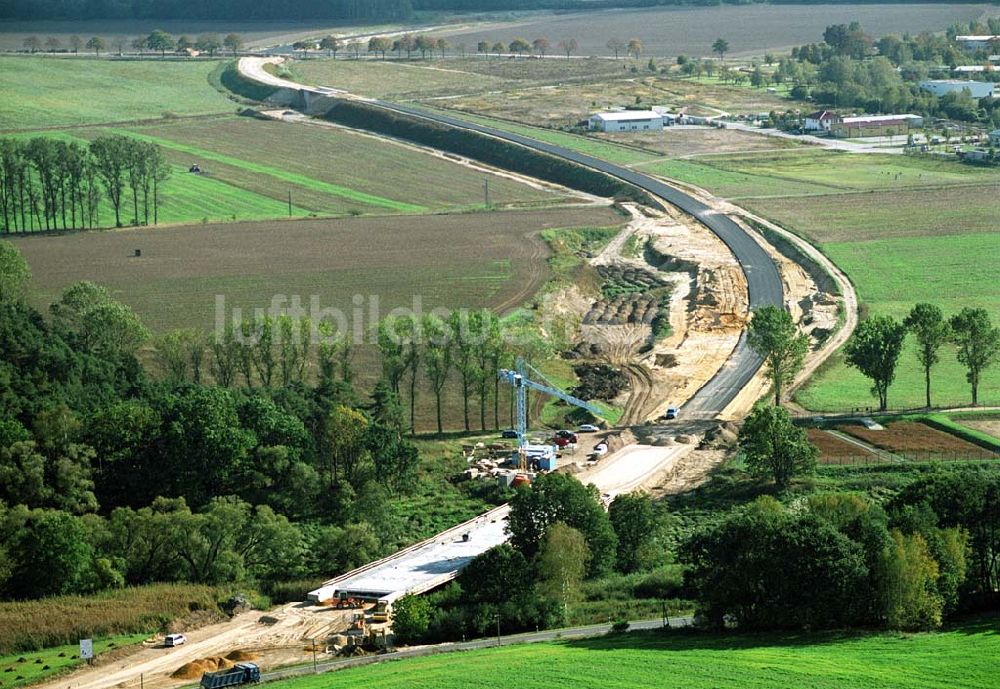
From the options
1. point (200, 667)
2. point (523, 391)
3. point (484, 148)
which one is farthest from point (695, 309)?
point (484, 148)

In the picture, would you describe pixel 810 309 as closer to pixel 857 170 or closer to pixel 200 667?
pixel 857 170

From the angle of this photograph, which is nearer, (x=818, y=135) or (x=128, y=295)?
(x=128, y=295)

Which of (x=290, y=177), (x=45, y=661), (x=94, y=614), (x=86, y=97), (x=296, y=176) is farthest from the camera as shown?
(x=86, y=97)

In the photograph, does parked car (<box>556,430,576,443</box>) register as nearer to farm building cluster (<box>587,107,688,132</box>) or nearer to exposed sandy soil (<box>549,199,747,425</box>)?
exposed sandy soil (<box>549,199,747,425</box>)

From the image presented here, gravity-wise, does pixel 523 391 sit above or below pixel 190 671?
above

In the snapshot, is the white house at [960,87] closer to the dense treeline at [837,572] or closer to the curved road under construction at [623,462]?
the curved road under construction at [623,462]

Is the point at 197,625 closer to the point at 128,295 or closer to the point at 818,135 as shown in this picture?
the point at 128,295

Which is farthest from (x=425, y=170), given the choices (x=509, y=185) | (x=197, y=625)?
(x=197, y=625)

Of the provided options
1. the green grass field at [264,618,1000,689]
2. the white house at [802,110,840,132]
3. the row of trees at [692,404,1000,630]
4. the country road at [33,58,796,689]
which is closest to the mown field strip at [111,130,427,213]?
the country road at [33,58,796,689]
